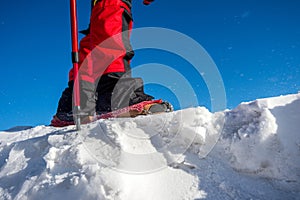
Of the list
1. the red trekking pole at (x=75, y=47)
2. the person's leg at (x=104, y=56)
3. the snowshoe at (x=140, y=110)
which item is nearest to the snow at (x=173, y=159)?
the red trekking pole at (x=75, y=47)

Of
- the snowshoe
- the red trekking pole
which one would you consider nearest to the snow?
the red trekking pole

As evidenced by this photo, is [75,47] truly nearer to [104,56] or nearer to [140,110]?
Result: [104,56]

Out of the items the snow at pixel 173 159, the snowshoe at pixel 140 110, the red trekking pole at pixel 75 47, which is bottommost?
the snow at pixel 173 159

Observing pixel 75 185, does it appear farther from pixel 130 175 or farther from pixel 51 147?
pixel 51 147

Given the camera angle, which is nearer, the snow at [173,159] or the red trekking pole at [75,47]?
the snow at [173,159]

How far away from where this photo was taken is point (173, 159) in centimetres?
164

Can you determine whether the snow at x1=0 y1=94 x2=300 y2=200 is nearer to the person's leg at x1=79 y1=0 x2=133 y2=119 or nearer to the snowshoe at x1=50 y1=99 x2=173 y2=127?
the snowshoe at x1=50 y1=99 x2=173 y2=127

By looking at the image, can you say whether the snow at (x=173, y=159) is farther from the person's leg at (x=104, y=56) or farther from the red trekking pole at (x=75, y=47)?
the person's leg at (x=104, y=56)

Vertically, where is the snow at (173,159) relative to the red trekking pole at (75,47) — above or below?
below

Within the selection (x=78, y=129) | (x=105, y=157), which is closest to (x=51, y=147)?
(x=78, y=129)

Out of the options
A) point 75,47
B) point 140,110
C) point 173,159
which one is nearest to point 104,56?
point 75,47

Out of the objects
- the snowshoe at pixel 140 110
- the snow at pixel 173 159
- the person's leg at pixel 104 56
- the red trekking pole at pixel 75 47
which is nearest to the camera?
the snow at pixel 173 159

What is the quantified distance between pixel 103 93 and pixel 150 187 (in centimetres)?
200

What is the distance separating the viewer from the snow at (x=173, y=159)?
4.60 ft
